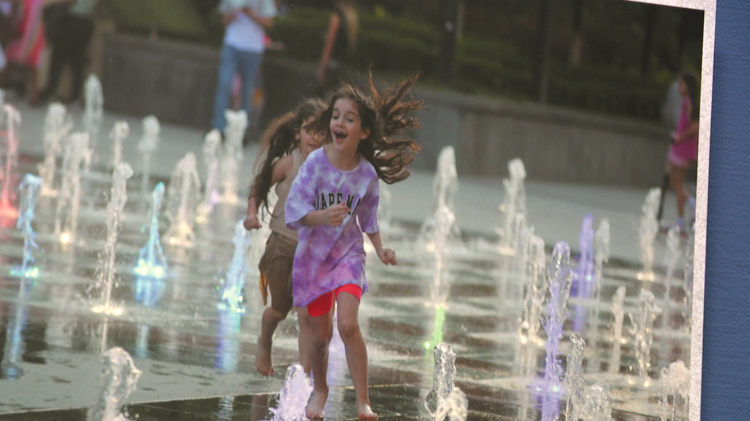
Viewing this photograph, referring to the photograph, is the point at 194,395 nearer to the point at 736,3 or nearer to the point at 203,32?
the point at 736,3

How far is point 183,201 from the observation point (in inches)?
322

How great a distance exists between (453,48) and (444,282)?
18.1ft

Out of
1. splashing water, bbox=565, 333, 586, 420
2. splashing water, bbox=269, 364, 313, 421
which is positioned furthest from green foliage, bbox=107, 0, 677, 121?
splashing water, bbox=269, 364, 313, 421

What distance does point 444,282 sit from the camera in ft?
22.1

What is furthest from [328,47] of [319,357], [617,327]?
[319,357]

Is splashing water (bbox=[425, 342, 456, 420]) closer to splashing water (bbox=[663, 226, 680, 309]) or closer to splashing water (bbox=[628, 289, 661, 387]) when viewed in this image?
splashing water (bbox=[628, 289, 661, 387])

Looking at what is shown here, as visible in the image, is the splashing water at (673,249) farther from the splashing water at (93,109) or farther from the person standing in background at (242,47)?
the splashing water at (93,109)

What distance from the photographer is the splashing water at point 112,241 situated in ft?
16.5

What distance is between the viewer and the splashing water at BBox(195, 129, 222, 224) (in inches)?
317

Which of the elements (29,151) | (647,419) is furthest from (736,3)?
(29,151)

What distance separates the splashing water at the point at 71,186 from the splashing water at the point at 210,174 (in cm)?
78

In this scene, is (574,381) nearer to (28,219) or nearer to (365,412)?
(365,412)

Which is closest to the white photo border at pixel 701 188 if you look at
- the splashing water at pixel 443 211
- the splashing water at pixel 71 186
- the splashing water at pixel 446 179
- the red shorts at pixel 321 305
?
the red shorts at pixel 321 305

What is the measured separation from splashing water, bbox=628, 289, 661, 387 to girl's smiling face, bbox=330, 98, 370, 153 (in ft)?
6.72
